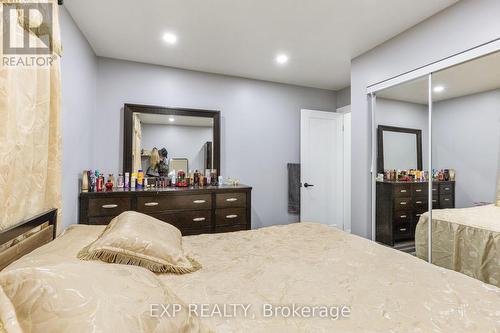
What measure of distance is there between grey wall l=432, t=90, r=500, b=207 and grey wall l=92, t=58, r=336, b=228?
80.9 inches

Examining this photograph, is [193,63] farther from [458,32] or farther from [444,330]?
[444,330]

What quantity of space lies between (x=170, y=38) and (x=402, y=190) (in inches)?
111

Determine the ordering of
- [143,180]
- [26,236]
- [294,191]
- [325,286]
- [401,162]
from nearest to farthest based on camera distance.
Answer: [325,286]
[26,236]
[401,162]
[143,180]
[294,191]

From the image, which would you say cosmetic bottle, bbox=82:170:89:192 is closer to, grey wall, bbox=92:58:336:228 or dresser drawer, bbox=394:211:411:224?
grey wall, bbox=92:58:336:228

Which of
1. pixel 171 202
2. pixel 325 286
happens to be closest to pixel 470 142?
pixel 325 286

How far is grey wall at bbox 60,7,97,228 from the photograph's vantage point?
2.15 m

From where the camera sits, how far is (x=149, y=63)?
3.30 m

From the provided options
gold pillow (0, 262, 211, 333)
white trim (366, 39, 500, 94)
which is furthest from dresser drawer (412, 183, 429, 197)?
gold pillow (0, 262, 211, 333)

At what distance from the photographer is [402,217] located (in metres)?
2.68

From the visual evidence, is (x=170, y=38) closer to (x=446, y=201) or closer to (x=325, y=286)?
(x=325, y=286)

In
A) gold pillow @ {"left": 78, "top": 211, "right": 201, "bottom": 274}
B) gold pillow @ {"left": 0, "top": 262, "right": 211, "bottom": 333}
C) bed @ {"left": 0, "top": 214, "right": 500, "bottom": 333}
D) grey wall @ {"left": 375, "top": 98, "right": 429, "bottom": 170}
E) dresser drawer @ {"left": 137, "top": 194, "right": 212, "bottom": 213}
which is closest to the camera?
gold pillow @ {"left": 0, "top": 262, "right": 211, "bottom": 333}

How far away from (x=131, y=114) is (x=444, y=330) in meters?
3.36

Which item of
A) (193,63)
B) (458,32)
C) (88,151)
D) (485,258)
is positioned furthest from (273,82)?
(485,258)

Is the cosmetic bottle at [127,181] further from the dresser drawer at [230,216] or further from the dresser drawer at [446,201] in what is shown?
the dresser drawer at [446,201]
